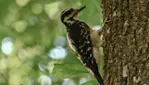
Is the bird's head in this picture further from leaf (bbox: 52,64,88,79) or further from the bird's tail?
leaf (bbox: 52,64,88,79)

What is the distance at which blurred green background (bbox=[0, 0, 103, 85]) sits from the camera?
6.68m

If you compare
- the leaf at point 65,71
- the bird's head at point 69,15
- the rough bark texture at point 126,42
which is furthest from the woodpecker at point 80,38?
the rough bark texture at point 126,42

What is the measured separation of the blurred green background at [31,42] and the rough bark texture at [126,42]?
106 inches

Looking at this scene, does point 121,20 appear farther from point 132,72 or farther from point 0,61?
point 0,61

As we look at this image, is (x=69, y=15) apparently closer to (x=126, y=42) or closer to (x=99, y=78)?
(x=99, y=78)

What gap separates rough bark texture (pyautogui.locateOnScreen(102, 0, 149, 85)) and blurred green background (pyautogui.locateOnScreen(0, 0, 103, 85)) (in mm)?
2689

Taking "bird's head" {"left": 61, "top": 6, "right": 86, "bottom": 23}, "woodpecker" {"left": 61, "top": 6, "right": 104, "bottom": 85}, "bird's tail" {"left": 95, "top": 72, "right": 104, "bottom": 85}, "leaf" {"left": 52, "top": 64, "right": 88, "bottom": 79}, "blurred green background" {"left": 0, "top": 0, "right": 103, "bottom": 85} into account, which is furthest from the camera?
"blurred green background" {"left": 0, "top": 0, "right": 103, "bottom": 85}

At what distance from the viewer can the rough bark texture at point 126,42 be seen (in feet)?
10.1

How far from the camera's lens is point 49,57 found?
298 inches

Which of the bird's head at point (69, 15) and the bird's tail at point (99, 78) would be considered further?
the bird's head at point (69, 15)

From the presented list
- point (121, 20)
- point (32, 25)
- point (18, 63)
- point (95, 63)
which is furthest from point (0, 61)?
point (121, 20)

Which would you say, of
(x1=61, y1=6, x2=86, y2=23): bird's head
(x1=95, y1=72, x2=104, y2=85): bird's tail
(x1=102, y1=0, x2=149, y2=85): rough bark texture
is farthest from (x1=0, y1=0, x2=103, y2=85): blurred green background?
(x1=102, y1=0, x2=149, y2=85): rough bark texture

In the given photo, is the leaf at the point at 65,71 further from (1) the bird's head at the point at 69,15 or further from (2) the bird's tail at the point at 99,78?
(1) the bird's head at the point at 69,15

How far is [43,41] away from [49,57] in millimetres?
749
